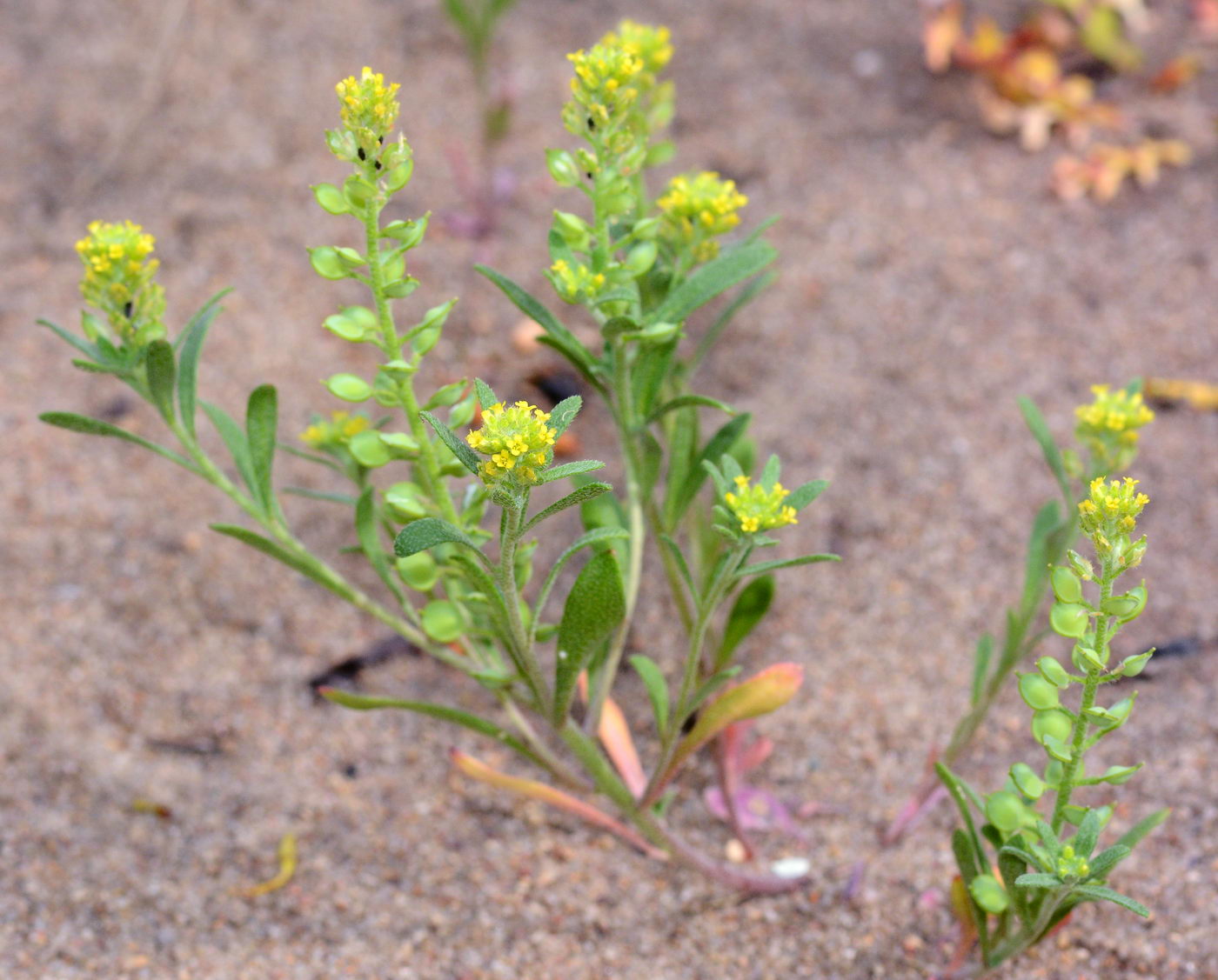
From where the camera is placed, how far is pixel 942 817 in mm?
1889

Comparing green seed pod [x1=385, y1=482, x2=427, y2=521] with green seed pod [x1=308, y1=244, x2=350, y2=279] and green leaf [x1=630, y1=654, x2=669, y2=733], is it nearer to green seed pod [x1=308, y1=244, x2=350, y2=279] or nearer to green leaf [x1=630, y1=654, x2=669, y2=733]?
green seed pod [x1=308, y1=244, x2=350, y2=279]

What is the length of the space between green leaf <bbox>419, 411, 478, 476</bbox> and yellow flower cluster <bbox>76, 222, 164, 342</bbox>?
0.45 metres

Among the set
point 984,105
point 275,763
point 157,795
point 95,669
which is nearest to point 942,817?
point 275,763

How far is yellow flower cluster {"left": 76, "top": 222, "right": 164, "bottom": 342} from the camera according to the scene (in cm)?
133

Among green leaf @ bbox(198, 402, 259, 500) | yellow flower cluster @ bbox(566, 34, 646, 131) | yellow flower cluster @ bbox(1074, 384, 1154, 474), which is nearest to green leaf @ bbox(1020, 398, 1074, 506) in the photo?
yellow flower cluster @ bbox(1074, 384, 1154, 474)

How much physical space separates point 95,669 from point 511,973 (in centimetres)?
94

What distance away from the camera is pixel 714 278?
1.52 meters

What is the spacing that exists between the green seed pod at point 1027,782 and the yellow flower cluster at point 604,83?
848mm

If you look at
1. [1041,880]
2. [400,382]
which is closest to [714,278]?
[400,382]

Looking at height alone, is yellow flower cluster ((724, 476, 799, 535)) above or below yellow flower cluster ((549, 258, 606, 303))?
below

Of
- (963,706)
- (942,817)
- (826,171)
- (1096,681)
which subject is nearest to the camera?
(1096,681)

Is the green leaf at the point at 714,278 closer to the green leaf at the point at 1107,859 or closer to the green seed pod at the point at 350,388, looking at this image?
the green seed pod at the point at 350,388

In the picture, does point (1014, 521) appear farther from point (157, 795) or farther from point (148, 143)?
point (148, 143)

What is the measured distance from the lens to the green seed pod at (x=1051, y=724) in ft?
4.29
